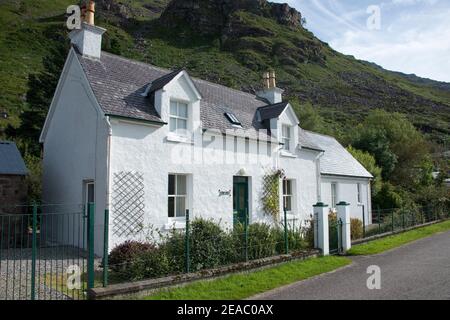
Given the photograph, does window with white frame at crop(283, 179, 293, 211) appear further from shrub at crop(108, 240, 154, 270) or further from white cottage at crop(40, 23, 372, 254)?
shrub at crop(108, 240, 154, 270)

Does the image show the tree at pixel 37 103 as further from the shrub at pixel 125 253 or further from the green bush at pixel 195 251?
the green bush at pixel 195 251

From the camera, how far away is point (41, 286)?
838 centimetres

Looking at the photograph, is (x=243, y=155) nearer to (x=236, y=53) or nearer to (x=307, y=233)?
(x=307, y=233)

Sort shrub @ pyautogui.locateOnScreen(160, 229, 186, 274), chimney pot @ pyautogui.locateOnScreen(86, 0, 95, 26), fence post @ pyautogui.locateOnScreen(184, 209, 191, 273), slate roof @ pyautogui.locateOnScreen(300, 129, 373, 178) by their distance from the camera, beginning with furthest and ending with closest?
slate roof @ pyautogui.locateOnScreen(300, 129, 373, 178), chimney pot @ pyautogui.locateOnScreen(86, 0, 95, 26), shrub @ pyautogui.locateOnScreen(160, 229, 186, 274), fence post @ pyautogui.locateOnScreen(184, 209, 191, 273)

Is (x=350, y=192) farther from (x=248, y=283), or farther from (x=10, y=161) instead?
(x=10, y=161)

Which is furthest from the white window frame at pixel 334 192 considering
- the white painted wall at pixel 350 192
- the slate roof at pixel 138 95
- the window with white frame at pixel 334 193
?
the slate roof at pixel 138 95

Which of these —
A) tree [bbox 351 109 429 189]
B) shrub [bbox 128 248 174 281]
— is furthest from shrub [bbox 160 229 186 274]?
tree [bbox 351 109 429 189]

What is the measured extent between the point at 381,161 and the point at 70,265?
29.8 metres

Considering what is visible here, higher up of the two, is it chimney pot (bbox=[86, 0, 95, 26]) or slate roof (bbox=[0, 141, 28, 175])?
chimney pot (bbox=[86, 0, 95, 26])

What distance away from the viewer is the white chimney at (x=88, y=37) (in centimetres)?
1377

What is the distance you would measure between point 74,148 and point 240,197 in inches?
260

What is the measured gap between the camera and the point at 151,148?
505 inches

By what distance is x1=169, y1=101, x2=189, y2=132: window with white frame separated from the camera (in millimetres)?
13844

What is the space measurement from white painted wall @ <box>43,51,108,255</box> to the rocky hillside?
40.0 meters
